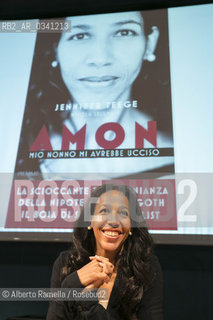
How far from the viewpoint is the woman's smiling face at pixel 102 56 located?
188 centimetres

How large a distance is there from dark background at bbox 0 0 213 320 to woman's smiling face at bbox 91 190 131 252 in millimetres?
781

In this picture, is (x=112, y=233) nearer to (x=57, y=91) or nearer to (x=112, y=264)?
(x=112, y=264)

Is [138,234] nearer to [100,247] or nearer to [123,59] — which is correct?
[100,247]

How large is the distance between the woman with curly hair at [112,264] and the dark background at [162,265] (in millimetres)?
711

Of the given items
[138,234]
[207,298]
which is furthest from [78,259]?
[207,298]

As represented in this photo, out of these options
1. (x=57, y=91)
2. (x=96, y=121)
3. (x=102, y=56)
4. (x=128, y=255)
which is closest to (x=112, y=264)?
(x=128, y=255)

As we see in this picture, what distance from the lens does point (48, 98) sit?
1.95m

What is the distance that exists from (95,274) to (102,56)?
1464 millimetres

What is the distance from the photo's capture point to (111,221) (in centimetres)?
104

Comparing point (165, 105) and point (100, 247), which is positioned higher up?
point (165, 105)

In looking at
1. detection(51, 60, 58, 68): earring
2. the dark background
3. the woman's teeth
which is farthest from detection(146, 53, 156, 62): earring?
the woman's teeth

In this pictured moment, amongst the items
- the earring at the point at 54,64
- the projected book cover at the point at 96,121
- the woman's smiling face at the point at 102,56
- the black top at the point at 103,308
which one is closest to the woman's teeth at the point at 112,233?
the black top at the point at 103,308

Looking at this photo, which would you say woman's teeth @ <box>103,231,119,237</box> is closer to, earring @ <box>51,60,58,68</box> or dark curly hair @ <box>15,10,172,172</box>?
dark curly hair @ <box>15,10,172,172</box>

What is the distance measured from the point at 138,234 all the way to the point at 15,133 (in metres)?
1.13
